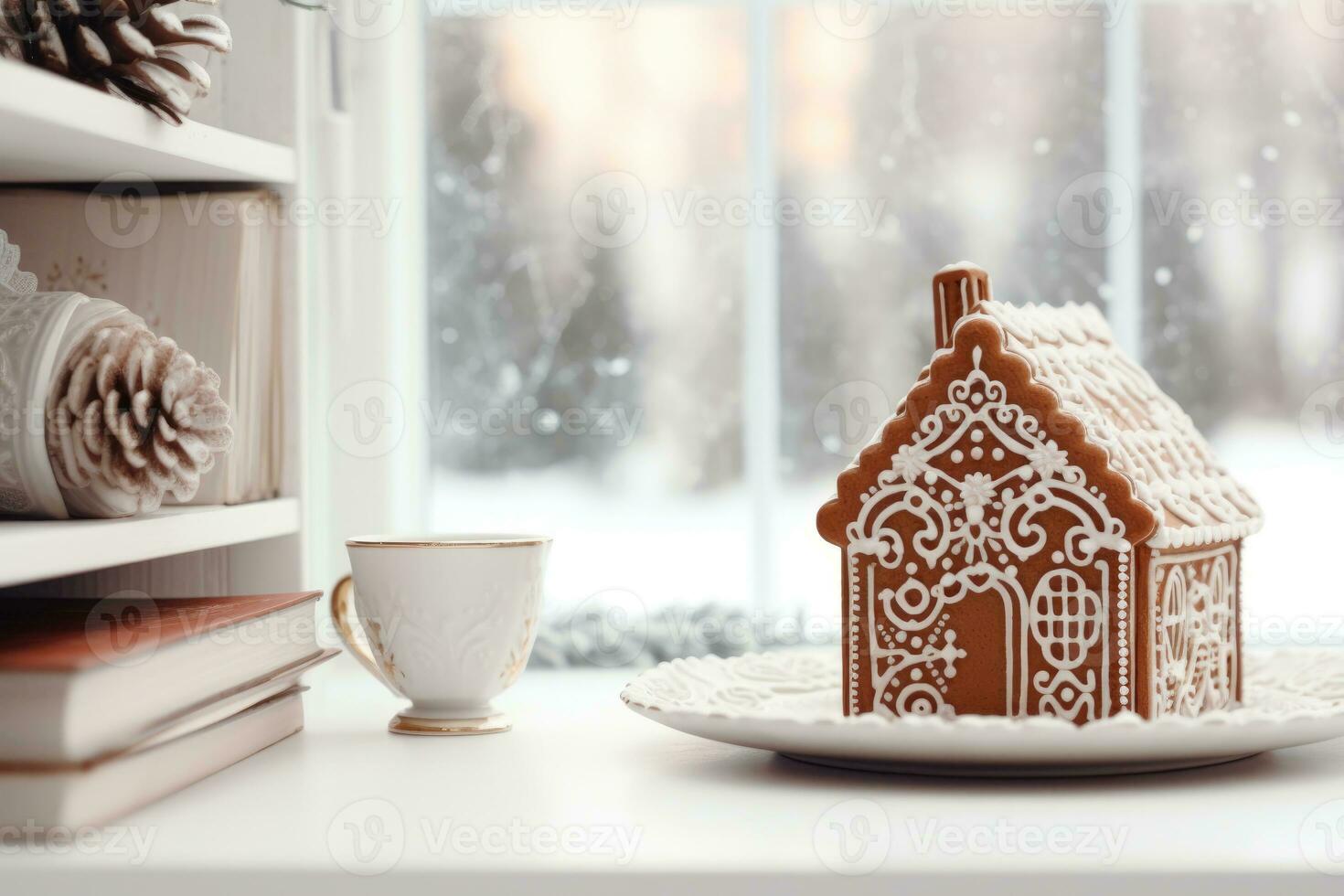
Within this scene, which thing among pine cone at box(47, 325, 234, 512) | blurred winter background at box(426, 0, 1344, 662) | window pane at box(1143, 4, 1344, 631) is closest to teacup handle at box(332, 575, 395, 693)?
pine cone at box(47, 325, 234, 512)

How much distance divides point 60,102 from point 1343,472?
61.2 inches

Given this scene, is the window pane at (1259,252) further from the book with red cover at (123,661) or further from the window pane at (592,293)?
the book with red cover at (123,661)

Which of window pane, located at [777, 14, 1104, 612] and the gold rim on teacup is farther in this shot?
window pane, located at [777, 14, 1104, 612]

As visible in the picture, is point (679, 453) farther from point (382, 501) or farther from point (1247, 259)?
point (1247, 259)

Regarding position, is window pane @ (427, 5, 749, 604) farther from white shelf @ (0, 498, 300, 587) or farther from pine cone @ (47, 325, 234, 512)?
pine cone @ (47, 325, 234, 512)

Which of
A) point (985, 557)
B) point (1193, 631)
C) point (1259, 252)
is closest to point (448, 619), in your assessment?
point (985, 557)

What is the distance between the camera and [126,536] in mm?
666

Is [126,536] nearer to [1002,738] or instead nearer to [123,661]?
[123,661]

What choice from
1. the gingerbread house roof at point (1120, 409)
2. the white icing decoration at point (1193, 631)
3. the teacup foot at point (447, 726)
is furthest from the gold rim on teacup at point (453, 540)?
the white icing decoration at point (1193, 631)

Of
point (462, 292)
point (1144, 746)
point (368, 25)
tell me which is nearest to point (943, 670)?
point (1144, 746)

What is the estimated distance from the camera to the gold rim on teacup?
2.50 feet

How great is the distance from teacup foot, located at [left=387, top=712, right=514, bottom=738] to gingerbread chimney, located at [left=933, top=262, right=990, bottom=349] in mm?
353

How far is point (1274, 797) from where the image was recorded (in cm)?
62

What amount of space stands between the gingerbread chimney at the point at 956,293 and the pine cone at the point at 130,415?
1.30ft
